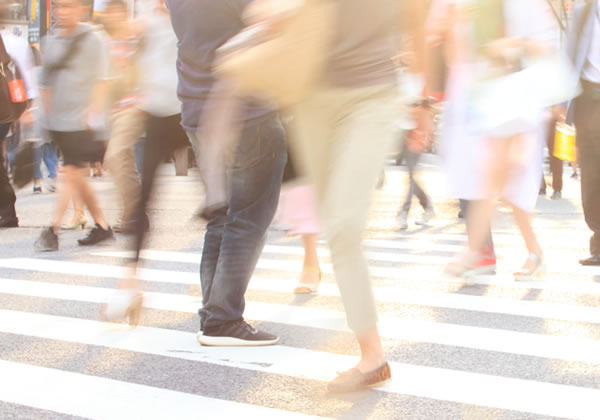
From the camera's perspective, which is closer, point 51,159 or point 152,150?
point 152,150

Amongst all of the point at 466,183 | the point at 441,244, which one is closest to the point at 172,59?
the point at 466,183

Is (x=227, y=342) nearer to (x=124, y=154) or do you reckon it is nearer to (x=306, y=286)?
(x=306, y=286)

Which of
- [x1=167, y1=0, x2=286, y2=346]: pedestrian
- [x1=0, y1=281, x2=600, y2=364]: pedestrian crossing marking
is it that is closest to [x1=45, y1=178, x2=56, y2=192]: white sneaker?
[x1=0, y1=281, x2=600, y2=364]: pedestrian crossing marking

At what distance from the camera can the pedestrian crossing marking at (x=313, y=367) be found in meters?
3.62

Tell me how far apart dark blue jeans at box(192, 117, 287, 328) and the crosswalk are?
25 cm

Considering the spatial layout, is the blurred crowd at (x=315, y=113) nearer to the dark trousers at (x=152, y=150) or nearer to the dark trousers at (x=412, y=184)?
the dark trousers at (x=152, y=150)

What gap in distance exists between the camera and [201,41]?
4.38 meters

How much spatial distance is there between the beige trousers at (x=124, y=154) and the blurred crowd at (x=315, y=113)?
0.17 ft

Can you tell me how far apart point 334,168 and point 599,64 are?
3737 mm

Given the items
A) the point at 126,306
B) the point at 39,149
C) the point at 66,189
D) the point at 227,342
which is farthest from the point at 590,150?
the point at 39,149

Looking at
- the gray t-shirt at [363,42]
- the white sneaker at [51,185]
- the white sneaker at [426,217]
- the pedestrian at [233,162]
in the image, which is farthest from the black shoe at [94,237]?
the white sneaker at [51,185]

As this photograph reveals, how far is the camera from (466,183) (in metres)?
6.32

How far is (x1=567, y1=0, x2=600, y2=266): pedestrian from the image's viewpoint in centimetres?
673

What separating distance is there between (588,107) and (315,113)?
3831 millimetres
